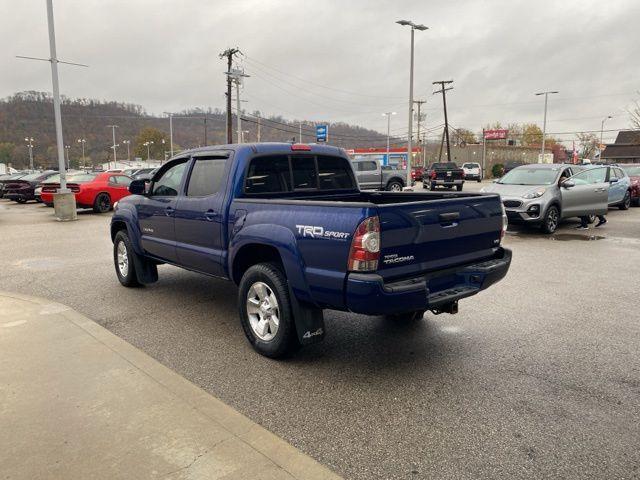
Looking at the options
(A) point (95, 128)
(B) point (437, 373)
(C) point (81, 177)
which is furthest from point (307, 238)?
(A) point (95, 128)

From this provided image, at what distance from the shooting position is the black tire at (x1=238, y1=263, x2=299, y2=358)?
13.4 feet

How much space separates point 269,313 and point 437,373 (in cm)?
152

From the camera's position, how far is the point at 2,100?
300 ft

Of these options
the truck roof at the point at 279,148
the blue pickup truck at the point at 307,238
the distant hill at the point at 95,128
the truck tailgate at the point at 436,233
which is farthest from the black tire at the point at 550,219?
the distant hill at the point at 95,128

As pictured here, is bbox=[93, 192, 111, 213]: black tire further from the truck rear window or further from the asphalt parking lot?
the truck rear window

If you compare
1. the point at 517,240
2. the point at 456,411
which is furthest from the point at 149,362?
the point at 517,240

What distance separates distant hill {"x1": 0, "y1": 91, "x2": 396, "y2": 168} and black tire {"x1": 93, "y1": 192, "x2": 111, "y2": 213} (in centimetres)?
5805

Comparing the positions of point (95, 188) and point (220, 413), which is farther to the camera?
point (95, 188)

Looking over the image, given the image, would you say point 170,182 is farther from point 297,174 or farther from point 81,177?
point 81,177

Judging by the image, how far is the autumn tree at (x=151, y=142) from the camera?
111 m

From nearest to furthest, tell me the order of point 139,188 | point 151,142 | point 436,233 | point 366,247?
point 366,247 < point 436,233 < point 139,188 < point 151,142

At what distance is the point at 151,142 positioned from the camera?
113 metres

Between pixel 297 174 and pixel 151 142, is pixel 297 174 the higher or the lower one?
the lower one

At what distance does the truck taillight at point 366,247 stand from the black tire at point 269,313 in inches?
33.6
